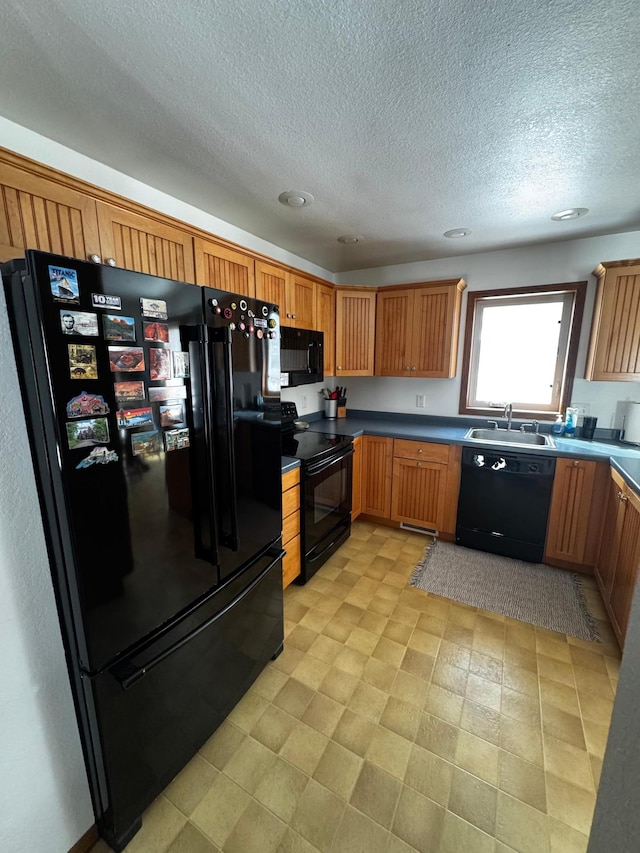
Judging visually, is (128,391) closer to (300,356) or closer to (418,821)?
(418,821)

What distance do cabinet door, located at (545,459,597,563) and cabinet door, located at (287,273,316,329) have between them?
2.18m

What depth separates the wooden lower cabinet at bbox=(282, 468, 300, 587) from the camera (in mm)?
2107

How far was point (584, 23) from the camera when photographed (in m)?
0.96

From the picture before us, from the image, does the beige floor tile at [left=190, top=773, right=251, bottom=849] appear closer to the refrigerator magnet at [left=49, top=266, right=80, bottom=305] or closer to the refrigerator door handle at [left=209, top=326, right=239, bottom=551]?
the refrigerator door handle at [left=209, top=326, right=239, bottom=551]

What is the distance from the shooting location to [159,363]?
1067 millimetres

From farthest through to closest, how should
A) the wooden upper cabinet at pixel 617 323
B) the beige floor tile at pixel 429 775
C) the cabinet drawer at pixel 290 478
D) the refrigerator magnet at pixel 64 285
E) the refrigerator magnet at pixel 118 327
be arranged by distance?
the wooden upper cabinet at pixel 617 323, the cabinet drawer at pixel 290 478, the beige floor tile at pixel 429 775, the refrigerator magnet at pixel 118 327, the refrigerator magnet at pixel 64 285

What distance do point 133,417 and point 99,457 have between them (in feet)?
0.47

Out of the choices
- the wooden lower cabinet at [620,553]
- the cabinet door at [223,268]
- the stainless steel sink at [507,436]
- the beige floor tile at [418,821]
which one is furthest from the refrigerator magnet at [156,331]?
the stainless steel sink at [507,436]

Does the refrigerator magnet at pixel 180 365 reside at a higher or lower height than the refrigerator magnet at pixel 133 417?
higher

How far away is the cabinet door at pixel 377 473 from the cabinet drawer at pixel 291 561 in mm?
1114

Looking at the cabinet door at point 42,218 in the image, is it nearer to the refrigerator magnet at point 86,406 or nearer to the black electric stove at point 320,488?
the refrigerator magnet at point 86,406

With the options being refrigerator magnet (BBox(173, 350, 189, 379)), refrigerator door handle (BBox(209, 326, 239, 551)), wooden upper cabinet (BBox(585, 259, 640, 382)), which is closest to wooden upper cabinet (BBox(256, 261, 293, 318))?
refrigerator door handle (BBox(209, 326, 239, 551))

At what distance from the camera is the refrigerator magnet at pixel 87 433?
872 mm

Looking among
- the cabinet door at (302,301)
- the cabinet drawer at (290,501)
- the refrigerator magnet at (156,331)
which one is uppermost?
the cabinet door at (302,301)
